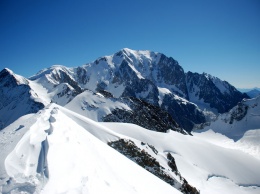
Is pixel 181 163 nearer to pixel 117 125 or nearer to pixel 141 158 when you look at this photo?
pixel 117 125

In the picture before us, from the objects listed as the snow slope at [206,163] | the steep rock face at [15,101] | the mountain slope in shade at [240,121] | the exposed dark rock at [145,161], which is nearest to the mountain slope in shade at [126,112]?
the snow slope at [206,163]

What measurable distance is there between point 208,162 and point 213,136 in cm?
11389

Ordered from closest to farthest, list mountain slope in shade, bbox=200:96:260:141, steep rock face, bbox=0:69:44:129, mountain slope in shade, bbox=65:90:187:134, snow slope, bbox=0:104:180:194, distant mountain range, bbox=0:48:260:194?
snow slope, bbox=0:104:180:194 < distant mountain range, bbox=0:48:260:194 < mountain slope in shade, bbox=65:90:187:134 < steep rock face, bbox=0:69:44:129 < mountain slope in shade, bbox=200:96:260:141

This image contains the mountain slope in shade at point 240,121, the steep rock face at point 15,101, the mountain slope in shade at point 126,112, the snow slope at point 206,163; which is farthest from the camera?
the mountain slope in shade at point 240,121

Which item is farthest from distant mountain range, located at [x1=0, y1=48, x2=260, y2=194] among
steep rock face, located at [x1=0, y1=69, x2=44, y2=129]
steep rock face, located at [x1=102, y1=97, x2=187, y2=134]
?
steep rock face, located at [x1=0, y1=69, x2=44, y2=129]

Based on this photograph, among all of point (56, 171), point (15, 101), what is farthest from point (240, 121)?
point (56, 171)

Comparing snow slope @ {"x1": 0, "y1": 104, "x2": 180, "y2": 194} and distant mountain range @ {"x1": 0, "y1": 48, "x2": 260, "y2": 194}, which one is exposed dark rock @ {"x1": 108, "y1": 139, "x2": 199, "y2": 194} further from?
snow slope @ {"x1": 0, "y1": 104, "x2": 180, "y2": 194}

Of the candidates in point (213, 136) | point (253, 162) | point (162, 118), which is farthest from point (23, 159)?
point (213, 136)

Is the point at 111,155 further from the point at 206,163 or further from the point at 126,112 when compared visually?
the point at 126,112

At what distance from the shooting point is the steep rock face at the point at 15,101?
5640 inches

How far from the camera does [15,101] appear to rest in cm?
16588

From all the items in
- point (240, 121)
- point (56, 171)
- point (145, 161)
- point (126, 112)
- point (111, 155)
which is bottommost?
point (56, 171)

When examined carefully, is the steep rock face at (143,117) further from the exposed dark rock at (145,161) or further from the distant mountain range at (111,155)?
the exposed dark rock at (145,161)

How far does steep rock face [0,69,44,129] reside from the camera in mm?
143250
